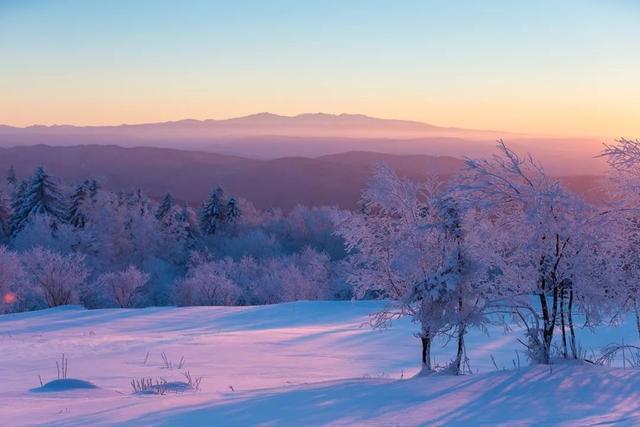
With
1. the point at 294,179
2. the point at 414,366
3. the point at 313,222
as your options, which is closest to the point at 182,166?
the point at 294,179

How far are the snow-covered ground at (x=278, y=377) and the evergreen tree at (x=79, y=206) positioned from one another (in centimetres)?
3927

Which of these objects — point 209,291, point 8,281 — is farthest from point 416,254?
point 8,281

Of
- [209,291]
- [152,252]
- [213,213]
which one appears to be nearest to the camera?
[209,291]

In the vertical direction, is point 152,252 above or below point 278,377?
below

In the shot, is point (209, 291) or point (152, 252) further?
point (152, 252)

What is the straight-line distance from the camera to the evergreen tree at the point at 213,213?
6812 cm

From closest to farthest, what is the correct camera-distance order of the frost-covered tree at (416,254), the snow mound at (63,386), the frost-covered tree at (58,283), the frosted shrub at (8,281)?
the snow mound at (63,386) → the frost-covered tree at (416,254) → the frost-covered tree at (58,283) → the frosted shrub at (8,281)

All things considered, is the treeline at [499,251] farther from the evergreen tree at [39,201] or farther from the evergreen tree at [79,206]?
the evergreen tree at [79,206]

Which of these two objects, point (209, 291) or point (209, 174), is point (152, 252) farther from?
point (209, 174)

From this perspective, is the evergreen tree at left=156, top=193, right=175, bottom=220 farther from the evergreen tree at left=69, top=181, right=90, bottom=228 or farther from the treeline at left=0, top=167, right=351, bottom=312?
the evergreen tree at left=69, top=181, right=90, bottom=228

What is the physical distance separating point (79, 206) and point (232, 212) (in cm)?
1485

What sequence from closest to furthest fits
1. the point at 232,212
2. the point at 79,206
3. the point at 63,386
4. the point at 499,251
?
the point at 63,386, the point at 499,251, the point at 79,206, the point at 232,212

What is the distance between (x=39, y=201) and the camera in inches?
2267

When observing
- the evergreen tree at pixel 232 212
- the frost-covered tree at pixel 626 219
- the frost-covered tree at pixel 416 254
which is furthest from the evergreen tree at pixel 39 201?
the frost-covered tree at pixel 626 219
